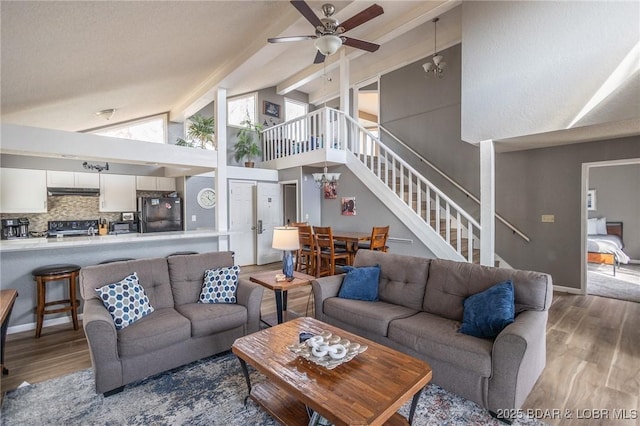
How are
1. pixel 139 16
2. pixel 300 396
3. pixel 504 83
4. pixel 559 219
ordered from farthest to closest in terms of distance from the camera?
pixel 559 219, pixel 504 83, pixel 139 16, pixel 300 396

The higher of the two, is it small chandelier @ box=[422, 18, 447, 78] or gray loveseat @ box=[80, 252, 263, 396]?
small chandelier @ box=[422, 18, 447, 78]

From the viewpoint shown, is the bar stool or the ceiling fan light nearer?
the ceiling fan light

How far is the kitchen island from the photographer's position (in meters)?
3.35

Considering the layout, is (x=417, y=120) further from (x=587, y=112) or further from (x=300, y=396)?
(x=300, y=396)

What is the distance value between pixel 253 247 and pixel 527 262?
5.60m

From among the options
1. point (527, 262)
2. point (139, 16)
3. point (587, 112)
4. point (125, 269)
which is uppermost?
point (139, 16)

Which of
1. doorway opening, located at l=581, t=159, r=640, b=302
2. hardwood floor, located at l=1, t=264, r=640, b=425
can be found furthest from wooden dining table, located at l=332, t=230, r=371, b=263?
doorway opening, located at l=581, t=159, r=640, b=302

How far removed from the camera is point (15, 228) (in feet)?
16.5

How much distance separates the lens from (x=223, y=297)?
307 cm

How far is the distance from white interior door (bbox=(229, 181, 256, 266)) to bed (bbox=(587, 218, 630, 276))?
23.4 ft

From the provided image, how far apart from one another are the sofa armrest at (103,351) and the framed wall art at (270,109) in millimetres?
7186

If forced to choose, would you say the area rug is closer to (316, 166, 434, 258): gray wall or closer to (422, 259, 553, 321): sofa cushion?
(422, 259, 553, 321): sofa cushion

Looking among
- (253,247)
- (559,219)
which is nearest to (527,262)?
(559,219)

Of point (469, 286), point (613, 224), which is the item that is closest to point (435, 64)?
point (469, 286)
